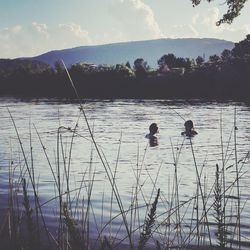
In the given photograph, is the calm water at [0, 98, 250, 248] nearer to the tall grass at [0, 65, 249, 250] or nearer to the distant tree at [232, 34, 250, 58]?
the tall grass at [0, 65, 249, 250]

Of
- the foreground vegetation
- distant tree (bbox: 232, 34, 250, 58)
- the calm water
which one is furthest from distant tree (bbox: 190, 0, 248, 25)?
distant tree (bbox: 232, 34, 250, 58)

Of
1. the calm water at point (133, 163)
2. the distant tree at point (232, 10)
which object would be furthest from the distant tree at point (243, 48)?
the distant tree at point (232, 10)

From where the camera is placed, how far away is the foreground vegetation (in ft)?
325

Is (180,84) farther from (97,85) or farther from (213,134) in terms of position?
(213,134)

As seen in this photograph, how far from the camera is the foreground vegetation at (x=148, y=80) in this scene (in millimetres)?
98938

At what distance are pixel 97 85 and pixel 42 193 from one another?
369ft

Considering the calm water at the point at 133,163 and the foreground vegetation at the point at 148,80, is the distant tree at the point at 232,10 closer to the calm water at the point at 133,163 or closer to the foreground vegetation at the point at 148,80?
the calm water at the point at 133,163

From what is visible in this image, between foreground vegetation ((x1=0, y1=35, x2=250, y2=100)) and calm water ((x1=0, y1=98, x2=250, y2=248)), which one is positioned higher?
foreground vegetation ((x1=0, y1=35, x2=250, y2=100))

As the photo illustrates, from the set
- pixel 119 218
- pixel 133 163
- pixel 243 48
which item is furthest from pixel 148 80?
pixel 119 218

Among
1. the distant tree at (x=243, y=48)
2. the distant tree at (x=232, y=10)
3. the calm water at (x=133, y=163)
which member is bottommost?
the calm water at (x=133, y=163)

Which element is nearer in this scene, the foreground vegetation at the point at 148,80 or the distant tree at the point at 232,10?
the distant tree at the point at 232,10

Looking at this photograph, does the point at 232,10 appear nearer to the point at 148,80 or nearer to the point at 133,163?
the point at 133,163

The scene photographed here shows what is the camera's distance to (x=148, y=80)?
117812mm

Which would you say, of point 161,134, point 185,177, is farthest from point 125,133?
point 185,177
